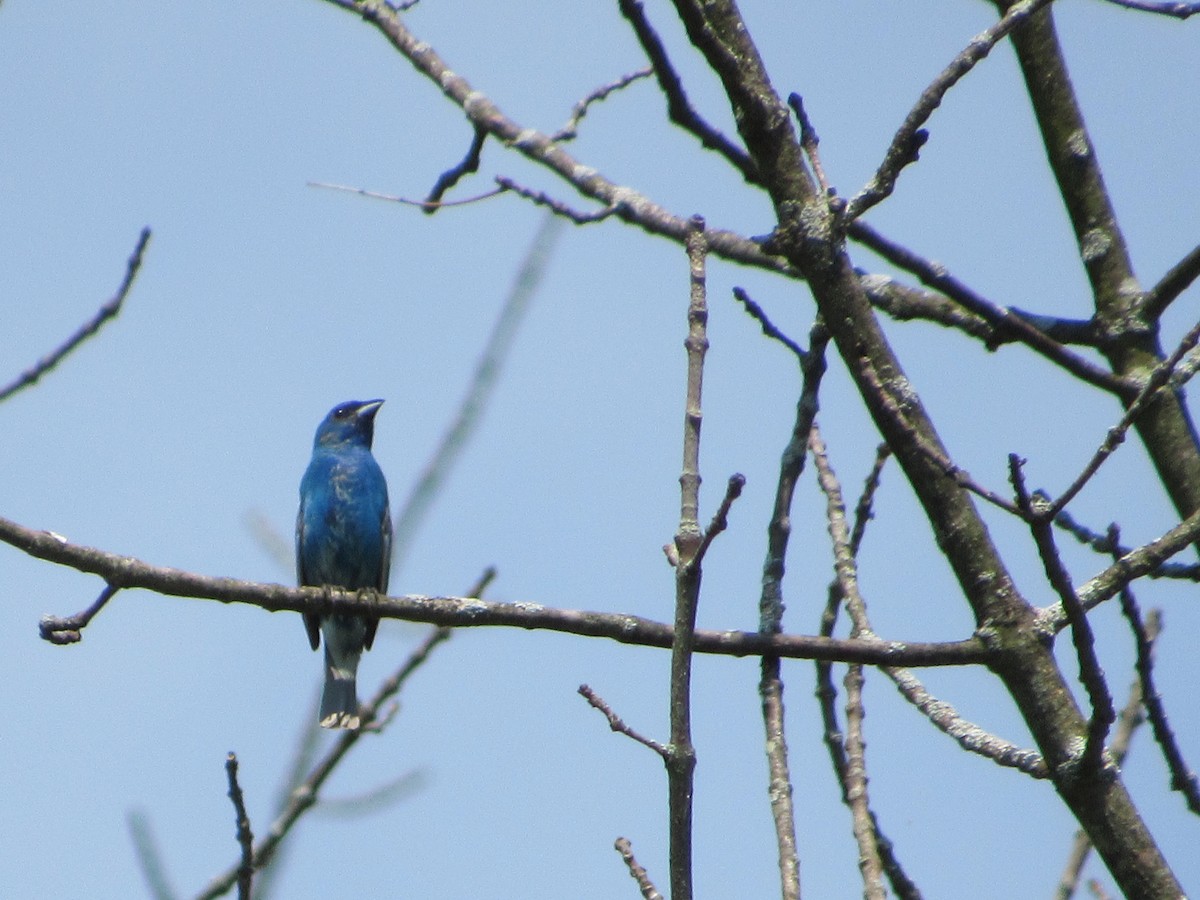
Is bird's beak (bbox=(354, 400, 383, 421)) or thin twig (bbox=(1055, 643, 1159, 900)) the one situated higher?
bird's beak (bbox=(354, 400, 383, 421))

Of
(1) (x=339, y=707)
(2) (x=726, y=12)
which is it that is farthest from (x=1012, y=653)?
(1) (x=339, y=707)

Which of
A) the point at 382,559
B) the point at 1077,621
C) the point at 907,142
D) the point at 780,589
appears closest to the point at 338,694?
the point at 382,559

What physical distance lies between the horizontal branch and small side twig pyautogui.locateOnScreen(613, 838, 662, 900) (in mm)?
613

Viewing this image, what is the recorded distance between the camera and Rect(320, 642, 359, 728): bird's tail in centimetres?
1034

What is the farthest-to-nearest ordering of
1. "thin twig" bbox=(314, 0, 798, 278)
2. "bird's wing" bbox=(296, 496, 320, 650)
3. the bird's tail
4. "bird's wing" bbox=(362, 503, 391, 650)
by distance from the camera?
"bird's wing" bbox=(362, 503, 391, 650) < the bird's tail < "bird's wing" bbox=(296, 496, 320, 650) < "thin twig" bbox=(314, 0, 798, 278)

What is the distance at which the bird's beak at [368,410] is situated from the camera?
11.7 metres

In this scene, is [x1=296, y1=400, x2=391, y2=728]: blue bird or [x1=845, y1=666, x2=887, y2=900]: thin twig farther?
[x1=296, y1=400, x2=391, y2=728]: blue bird

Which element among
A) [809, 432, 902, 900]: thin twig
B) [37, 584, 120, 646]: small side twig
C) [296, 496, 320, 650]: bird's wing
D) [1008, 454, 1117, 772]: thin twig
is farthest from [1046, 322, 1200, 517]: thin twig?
[296, 496, 320, 650]: bird's wing

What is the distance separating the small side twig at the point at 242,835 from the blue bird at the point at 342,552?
7250 mm

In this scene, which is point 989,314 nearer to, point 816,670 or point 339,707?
point 816,670

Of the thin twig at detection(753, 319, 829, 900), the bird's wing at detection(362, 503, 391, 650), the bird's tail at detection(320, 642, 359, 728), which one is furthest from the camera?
the bird's wing at detection(362, 503, 391, 650)

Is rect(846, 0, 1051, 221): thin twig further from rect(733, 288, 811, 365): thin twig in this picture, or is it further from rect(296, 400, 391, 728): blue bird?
rect(296, 400, 391, 728): blue bird

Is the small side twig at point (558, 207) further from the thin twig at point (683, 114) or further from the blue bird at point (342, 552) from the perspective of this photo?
the blue bird at point (342, 552)

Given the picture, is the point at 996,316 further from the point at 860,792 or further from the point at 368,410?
the point at 368,410
